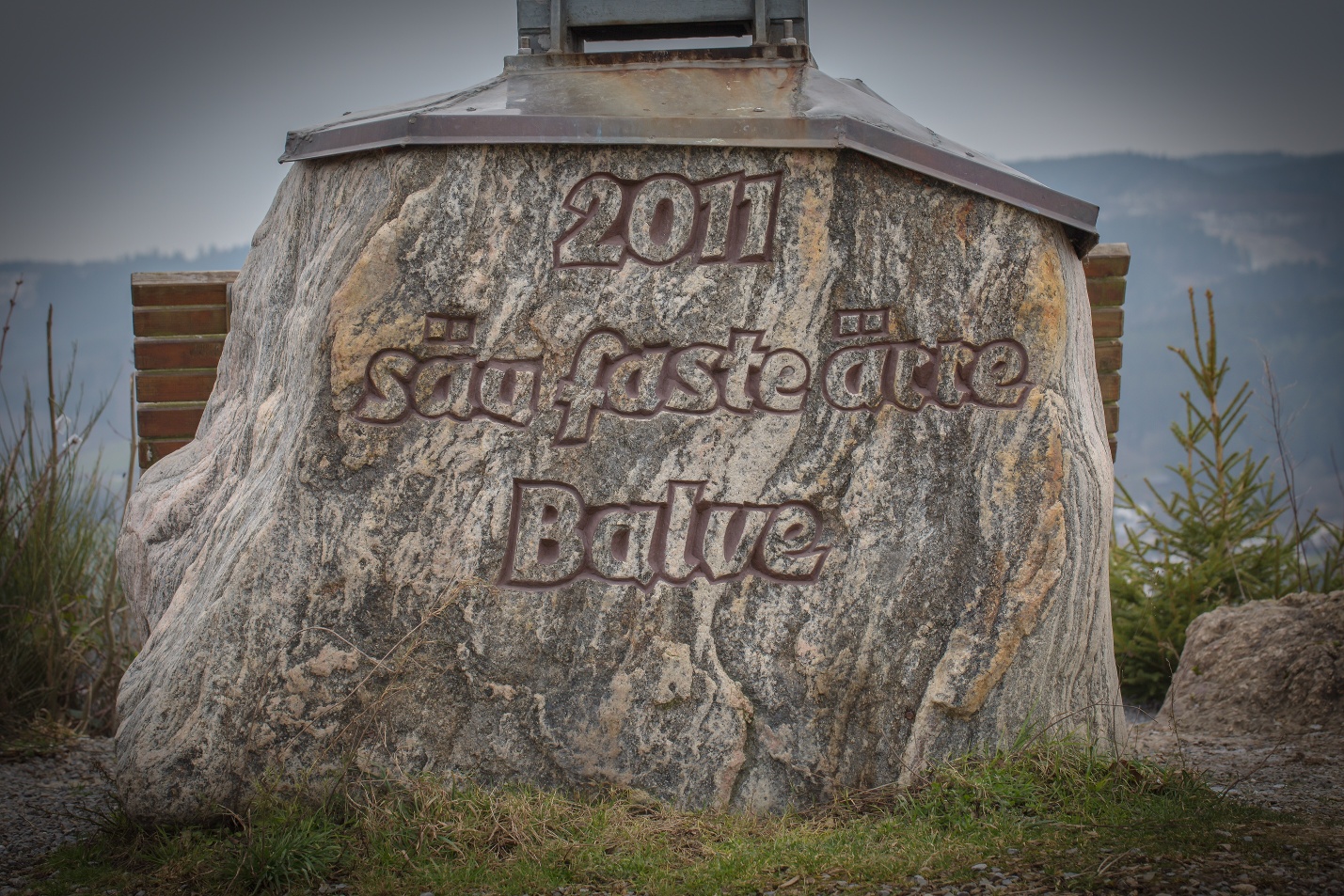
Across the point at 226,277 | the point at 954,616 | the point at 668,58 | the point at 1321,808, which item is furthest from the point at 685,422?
the point at 226,277

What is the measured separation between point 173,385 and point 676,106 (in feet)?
10.8

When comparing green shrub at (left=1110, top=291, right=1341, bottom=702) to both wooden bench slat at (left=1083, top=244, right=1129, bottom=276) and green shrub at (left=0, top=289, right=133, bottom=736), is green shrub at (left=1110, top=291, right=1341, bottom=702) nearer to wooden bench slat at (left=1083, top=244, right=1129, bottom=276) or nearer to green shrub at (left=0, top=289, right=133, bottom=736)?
wooden bench slat at (left=1083, top=244, right=1129, bottom=276)

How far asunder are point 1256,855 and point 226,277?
4.86m

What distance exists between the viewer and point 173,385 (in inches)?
225

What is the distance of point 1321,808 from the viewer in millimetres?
3766

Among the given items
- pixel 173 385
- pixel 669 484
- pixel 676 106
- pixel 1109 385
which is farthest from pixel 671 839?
pixel 173 385

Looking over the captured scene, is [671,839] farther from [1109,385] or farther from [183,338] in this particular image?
[183,338]

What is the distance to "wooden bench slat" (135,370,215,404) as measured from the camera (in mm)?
5680

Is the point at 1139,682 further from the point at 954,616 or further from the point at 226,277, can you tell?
→ the point at 226,277

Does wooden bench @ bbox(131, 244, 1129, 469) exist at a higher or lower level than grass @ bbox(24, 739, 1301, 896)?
higher

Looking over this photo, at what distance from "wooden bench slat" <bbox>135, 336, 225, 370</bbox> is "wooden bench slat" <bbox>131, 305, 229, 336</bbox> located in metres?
0.04

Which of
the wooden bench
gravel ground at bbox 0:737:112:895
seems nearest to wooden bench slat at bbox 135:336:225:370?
the wooden bench

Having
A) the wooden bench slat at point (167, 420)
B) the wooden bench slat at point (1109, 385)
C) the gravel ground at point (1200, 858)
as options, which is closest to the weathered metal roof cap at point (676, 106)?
the gravel ground at point (1200, 858)

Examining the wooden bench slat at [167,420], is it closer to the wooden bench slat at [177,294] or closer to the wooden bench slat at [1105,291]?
the wooden bench slat at [177,294]
